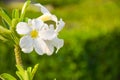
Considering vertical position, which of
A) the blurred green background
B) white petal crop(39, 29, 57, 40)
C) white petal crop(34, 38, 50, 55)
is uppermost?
white petal crop(39, 29, 57, 40)

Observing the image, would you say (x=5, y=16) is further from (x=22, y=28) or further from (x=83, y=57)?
(x=83, y=57)

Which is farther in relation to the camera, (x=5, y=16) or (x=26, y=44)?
(x=5, y=16)

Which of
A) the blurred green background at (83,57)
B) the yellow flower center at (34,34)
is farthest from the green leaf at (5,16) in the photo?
the blurred green background at (83,57)

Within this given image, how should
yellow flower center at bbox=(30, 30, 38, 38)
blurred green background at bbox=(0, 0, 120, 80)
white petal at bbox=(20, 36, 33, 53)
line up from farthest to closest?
blurred green background at bbox=(0, 0, 120, 80), yellow flower center at bbox=(30, 30, 38, 38), white petal at bbox=(20, 36, 33, 53)

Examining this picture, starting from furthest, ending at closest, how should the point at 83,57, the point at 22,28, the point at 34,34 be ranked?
the point at 83,57, the point at 34,34, the point at 22,28

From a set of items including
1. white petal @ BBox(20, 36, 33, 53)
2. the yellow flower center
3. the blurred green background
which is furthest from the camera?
the blurred green background

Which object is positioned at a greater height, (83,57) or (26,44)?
(26,44)

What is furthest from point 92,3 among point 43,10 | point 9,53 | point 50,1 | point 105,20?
point 43,10

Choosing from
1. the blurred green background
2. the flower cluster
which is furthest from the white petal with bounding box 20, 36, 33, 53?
the blurred green background

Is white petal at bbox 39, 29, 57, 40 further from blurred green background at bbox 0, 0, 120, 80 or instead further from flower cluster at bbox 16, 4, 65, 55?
blurred green background at bbox 0, 0, 120, 80

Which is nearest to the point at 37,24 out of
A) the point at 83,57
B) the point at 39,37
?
the point at 39,37
